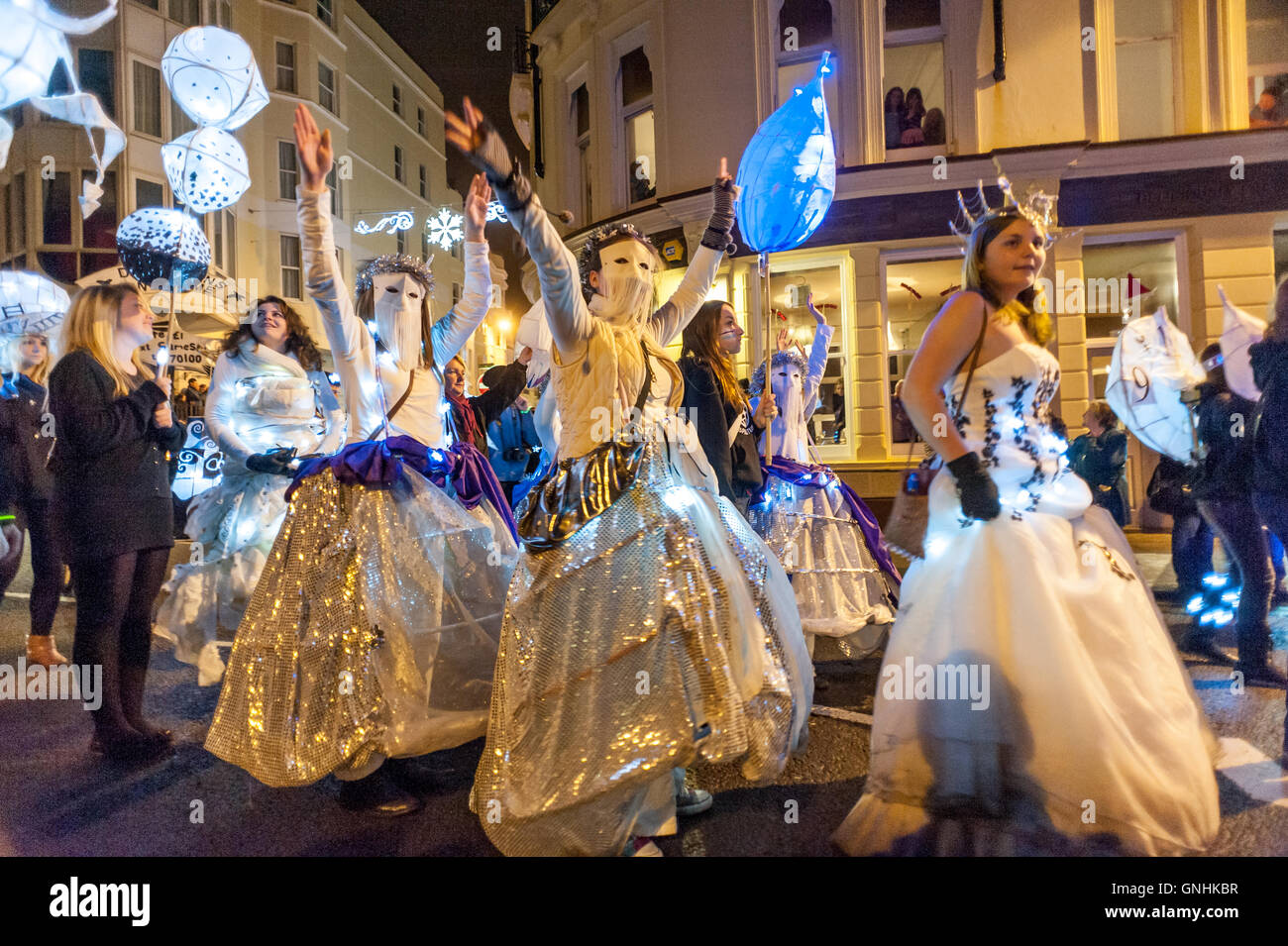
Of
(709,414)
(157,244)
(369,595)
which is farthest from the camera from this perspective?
(709,414)

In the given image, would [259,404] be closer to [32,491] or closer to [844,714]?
[32,491]

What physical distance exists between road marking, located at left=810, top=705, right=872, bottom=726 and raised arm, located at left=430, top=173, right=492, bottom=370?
2.30 metres

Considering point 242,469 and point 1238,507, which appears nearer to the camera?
point 1238,507

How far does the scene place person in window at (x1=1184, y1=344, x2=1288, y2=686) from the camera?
378cm

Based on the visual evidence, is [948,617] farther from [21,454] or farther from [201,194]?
[21,454]

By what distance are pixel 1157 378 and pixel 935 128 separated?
1.88 meters

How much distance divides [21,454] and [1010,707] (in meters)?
5.12

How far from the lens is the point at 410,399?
9.99ft

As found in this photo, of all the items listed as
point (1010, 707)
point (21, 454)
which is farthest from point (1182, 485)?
point (21, 454)

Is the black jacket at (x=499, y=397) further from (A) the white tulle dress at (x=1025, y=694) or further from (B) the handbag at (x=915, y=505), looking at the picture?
(A) the white tulle dress at (x=1025, y=694)

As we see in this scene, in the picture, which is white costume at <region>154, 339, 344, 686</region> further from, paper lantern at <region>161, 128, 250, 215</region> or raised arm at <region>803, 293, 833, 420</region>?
raised arm at <region>803, 293, 833, 420</region>

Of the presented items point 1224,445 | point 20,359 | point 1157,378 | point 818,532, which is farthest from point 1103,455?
point 20,359

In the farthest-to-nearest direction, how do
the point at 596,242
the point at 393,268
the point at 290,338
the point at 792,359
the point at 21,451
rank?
the point at 792,359 < the point at 21,451 < the point at 290,338 < the point at 393,268 < the point at 596,242

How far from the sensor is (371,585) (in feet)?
8.78
